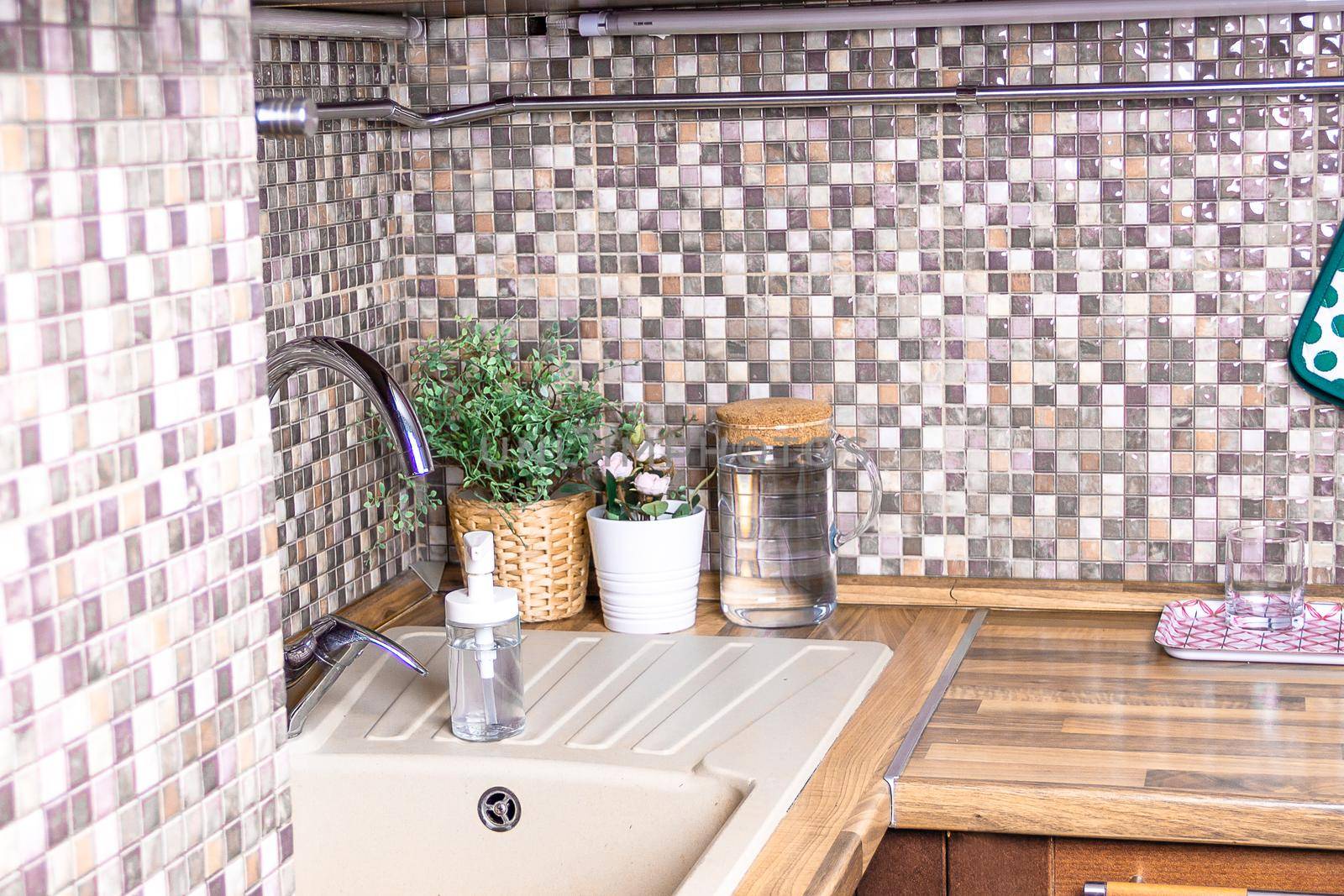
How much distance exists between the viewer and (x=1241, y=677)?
1.37 metres

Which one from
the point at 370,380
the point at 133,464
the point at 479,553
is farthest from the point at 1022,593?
the point at 133,464

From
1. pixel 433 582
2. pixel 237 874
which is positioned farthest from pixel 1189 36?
pixel 237 874

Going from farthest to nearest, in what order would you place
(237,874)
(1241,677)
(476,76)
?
1. (476,76)
2. (1241,677)
3. (237,874)

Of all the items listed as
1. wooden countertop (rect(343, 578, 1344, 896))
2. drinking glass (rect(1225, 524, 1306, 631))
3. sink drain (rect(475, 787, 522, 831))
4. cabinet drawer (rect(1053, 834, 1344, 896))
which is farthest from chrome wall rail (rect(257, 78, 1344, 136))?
cabinet drawer (rect(1053, 834, 1344, 896))

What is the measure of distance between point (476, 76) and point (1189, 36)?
740 mm

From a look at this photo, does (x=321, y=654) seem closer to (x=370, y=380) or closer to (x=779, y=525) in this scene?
(x=370, y=380)


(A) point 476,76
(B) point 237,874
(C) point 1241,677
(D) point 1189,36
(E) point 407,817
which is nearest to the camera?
(B) point 237,874

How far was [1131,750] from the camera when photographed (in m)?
1.21

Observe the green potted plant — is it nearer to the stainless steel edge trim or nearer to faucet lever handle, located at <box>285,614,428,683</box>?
faucet lever handle, located at <box>285,614,428,683</box>

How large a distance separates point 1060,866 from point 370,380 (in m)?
0.65

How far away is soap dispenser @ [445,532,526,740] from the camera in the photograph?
4.14ft

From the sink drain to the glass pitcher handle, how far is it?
49 cm

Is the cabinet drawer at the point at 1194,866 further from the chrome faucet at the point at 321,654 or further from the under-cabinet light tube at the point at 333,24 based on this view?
the under-cabinet light tube at the point at 333,24

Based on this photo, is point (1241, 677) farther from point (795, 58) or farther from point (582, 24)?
point (582, 24)
